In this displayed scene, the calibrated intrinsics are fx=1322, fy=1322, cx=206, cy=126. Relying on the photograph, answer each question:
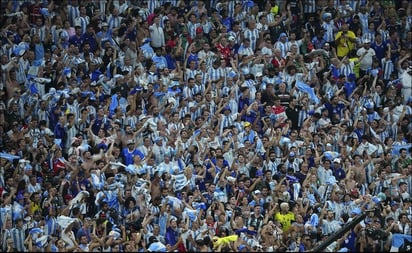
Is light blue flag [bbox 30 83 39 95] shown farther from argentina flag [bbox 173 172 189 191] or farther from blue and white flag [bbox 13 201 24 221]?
argentina flag [bbox 173 172 189 191]

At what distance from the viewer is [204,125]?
29266mm

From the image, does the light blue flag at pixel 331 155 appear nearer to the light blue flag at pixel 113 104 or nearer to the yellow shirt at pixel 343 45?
the yellow shirt at pixel 343 45

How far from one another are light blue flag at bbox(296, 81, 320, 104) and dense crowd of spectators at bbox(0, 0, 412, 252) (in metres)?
0.04

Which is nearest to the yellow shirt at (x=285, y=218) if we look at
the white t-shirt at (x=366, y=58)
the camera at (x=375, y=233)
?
the camera at (x=375, y=233)

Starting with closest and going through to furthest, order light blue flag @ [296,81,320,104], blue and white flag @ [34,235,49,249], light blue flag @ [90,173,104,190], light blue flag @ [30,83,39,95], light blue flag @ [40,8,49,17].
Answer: blue and white flag @ [34,235,49,249] < light blue flag @ [90,173,104,190] < light blue flag @ [30,83,39,95] < light blue flag @ [296,81,320,104] < light blue flag @ [40,8,49,17]

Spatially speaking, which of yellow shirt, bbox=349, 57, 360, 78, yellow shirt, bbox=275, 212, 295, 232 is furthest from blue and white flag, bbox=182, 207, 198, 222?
yellow shirt, bbox=349, 57, 360, 78

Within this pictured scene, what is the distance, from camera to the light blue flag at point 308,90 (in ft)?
101

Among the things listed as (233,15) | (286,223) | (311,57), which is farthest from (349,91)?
(286,223)

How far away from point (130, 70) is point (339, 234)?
13.5 metres

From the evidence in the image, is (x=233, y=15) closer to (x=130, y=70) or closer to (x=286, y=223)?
(x=130, y=70)

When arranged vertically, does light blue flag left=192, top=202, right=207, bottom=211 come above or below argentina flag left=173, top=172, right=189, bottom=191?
below

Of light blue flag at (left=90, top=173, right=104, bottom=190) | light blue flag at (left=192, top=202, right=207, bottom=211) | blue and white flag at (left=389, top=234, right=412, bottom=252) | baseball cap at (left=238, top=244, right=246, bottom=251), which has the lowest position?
blue and white flag at (left=389, top=234, right=412, bottom=252)

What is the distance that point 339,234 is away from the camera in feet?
58.5

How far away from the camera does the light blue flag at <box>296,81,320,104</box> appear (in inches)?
1216
